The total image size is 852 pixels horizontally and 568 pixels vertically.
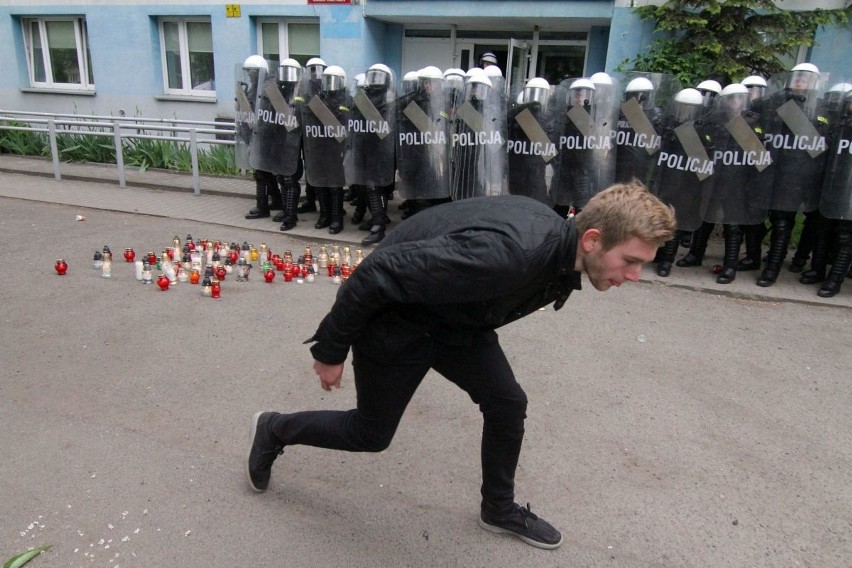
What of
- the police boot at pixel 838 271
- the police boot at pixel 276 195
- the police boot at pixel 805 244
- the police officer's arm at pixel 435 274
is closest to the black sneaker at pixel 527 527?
the police officer's arm at pixel 435 274

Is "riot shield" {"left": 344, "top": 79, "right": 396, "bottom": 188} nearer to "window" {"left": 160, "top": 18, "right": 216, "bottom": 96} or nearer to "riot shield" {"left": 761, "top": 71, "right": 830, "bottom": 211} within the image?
"riot shield" {"left": 761, "top": 71, "right": 830, "bottom": 211}

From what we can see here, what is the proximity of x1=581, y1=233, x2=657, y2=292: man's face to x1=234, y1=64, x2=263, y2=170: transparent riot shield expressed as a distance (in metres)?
6.59

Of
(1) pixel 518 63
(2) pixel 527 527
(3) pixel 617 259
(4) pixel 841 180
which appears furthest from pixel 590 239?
(1) pixel 518 63

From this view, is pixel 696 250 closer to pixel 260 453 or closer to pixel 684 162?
pixel 684 162

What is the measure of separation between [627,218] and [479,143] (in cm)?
485

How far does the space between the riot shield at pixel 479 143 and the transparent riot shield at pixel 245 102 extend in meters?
2.61

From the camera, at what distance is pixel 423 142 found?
6.76 m

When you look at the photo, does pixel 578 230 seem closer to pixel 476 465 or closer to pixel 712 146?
pixel 476 465

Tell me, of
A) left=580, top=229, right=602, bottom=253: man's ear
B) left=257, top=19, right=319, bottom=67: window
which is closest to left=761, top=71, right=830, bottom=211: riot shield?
left=580, top=229, right=602, bottom=253: man's ear

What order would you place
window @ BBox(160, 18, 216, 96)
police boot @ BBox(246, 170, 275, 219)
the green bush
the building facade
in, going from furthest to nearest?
window @ BBox(160, 18, 216, 96)
the building facade
the green bush
police boot @ BBox(246, 170, 275, 219)

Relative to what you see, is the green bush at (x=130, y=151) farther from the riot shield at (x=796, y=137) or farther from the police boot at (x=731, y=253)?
the riot shield at (x=796, y=137)

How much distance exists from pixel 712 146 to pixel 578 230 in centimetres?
473

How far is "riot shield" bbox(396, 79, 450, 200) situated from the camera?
21.9 ft

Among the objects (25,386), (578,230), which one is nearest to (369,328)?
(578,230)
